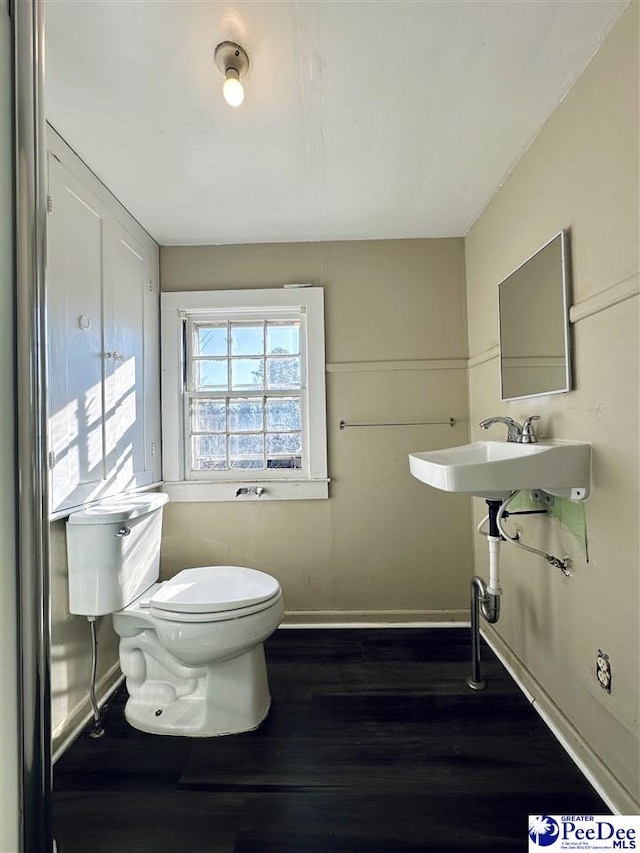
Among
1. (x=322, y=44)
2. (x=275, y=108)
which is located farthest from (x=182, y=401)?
(x=322, y=44)

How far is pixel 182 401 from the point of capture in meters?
2.28

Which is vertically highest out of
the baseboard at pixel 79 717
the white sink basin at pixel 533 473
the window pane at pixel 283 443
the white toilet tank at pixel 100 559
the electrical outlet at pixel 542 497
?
the window pane at pixel 283 443

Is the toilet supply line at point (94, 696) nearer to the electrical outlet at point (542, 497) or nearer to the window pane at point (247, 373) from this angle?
the window pane at point (247, 373)

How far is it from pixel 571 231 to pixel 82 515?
74.2 inches

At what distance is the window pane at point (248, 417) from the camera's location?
2309 mm

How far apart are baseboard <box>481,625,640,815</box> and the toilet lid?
1.06 meters

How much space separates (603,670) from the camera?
1.19m

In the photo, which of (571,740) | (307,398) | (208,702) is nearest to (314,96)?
(307,398)

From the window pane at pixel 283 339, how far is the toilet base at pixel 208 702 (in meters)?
1.47

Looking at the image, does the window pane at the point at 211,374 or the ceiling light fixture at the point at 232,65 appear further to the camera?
the window pane at the point at 211,374

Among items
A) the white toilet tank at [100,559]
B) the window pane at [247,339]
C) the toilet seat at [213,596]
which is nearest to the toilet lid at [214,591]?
the toilet seat at [213,596]

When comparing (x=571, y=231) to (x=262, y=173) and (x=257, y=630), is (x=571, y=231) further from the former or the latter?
(x=257, y=630)

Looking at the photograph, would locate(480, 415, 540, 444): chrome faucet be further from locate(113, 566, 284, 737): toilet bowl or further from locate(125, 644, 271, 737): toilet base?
locate(125, 644, 271, 737): toilet base

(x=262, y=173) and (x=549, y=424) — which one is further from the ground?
(x=262, y=173)
